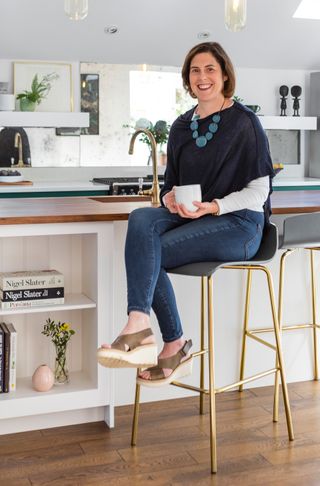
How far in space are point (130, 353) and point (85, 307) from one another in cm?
64

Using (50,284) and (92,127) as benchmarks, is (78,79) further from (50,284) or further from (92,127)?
(50,284)

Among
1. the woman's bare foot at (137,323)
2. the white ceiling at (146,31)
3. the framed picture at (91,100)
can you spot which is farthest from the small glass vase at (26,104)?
the woman's bare foot at (137,323)

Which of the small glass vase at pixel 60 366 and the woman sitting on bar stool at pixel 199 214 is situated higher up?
the woman sitting on bar stool at pixel 199 214

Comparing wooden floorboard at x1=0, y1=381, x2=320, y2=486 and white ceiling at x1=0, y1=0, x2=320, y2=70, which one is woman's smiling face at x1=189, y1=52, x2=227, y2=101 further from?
white ceiling at x1=0, y1=0, x2=320, y2=70

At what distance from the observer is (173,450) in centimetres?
313

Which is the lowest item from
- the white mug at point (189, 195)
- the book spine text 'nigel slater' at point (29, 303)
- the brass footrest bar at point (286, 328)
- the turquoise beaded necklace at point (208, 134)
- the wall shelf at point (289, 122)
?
the brass footrest bar at point (286, 328)

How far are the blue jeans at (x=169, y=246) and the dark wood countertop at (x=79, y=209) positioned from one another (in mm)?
358

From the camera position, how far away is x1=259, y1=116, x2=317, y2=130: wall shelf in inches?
301

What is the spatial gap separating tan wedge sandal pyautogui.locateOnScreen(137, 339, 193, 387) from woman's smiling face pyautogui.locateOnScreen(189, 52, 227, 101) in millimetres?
982

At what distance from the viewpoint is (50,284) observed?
327 centimetres

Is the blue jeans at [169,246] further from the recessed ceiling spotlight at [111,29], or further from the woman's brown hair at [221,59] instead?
the recessed ceiling spotlight at [111,29]

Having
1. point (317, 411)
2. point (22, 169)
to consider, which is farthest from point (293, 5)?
point (317, 411)

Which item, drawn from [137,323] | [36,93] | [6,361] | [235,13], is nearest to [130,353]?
[137,323]

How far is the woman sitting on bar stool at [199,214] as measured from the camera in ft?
9.04
